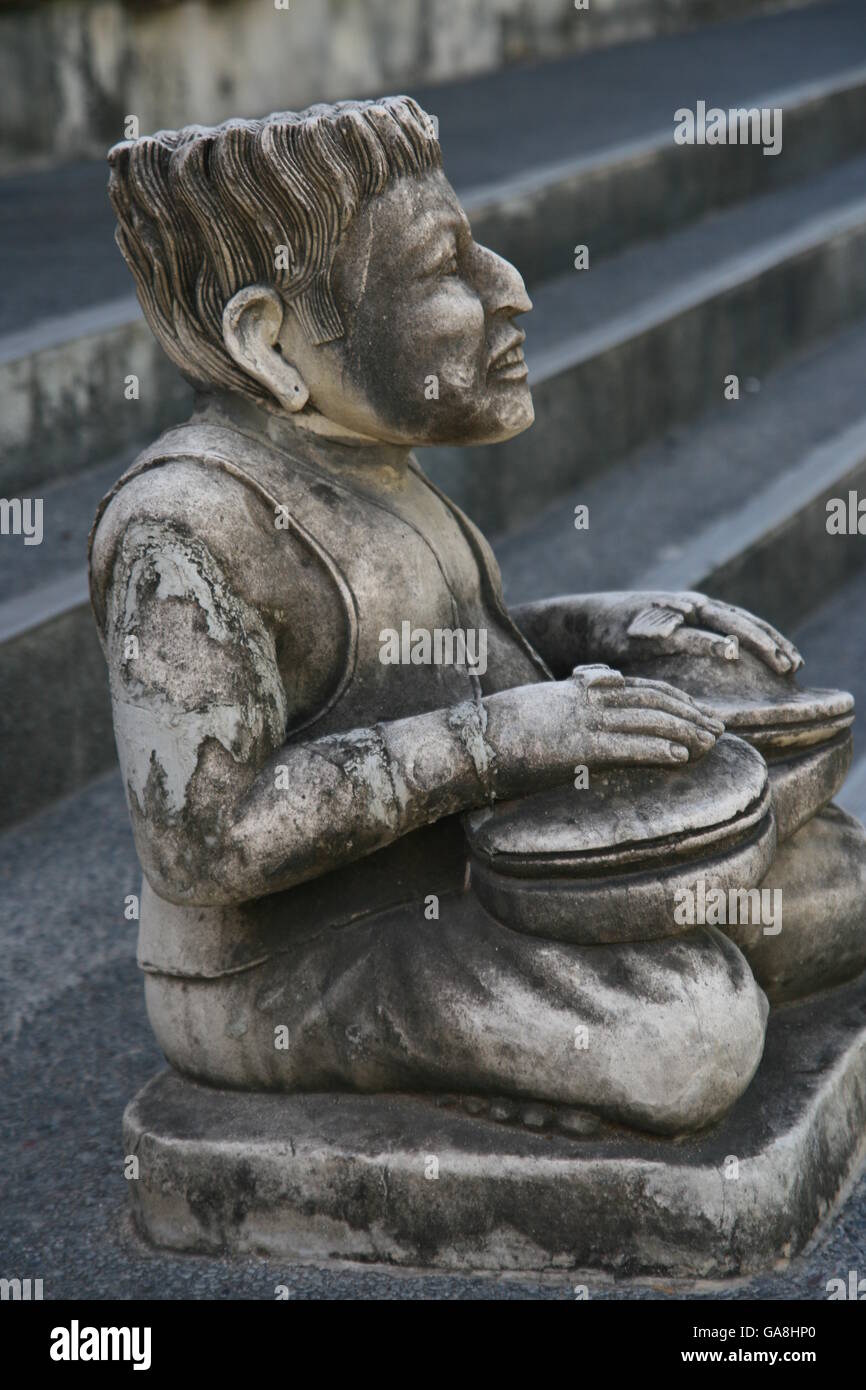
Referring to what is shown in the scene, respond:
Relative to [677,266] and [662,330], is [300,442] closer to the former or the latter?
[662,330]

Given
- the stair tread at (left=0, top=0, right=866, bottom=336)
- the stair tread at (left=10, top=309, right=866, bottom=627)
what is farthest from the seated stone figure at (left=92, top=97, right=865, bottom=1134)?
the stair tread at (left=0, top=0, right=866, bottom=336)

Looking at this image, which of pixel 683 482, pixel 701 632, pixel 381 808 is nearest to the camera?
pixel 381 808

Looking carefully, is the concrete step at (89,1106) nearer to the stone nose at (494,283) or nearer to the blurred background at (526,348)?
the blurred background at (526,348)

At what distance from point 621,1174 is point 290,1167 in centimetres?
52

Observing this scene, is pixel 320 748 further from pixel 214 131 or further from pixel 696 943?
pixel 214 131

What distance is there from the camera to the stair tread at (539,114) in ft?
22.1

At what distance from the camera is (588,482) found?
6562 mm

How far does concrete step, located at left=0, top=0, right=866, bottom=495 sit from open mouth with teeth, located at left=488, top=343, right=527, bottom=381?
2647 mm

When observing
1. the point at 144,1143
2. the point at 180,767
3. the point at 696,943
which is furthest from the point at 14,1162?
the point at 696,943

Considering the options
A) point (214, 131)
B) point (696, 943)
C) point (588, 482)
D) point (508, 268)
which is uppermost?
point (214, 131)

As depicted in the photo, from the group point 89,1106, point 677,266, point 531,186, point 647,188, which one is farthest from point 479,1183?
point 647,188

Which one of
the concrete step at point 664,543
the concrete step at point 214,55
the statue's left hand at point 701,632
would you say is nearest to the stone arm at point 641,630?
the statue's left hand at point 701,632

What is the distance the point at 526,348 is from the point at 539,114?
361 cm

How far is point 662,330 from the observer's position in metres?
6.77
